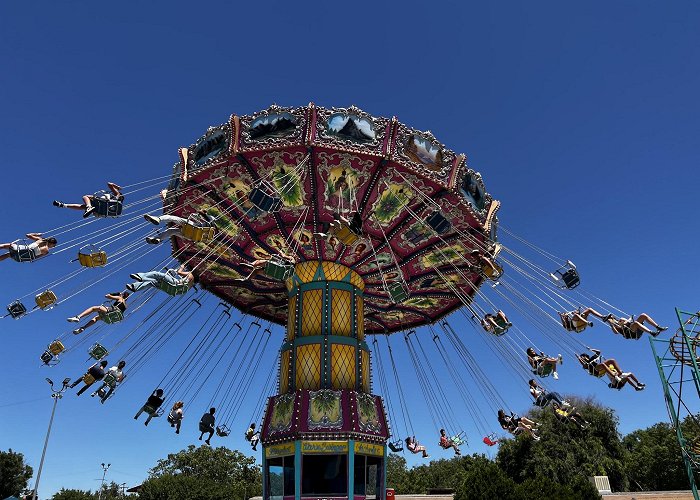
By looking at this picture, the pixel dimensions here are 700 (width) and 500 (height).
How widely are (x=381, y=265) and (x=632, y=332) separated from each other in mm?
8639

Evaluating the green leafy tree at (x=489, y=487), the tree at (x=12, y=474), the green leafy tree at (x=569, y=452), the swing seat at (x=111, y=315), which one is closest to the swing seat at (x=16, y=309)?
the swing seat at (x=111, y=315)

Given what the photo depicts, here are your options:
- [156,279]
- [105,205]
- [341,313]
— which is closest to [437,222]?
[341,313]

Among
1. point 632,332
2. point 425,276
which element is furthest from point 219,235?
point 632,332

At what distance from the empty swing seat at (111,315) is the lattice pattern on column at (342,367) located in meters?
6.58

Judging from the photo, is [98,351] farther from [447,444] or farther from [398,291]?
[447,444]

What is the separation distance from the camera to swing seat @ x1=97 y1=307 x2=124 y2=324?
12.7 metres

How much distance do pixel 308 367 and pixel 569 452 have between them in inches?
1071

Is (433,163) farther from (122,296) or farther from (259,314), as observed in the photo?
(259,314)

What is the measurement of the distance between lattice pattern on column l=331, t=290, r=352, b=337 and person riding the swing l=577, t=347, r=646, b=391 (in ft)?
23.3

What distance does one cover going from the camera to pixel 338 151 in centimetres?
1398

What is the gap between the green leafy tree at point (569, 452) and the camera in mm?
35188

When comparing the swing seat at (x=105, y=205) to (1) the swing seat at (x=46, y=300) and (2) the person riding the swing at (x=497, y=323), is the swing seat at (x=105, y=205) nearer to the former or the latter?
(1) the swing seat at (x=46, y=300)

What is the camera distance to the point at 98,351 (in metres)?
15.5

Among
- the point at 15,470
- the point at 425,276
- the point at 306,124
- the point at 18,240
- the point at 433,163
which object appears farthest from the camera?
the point at 15,470
